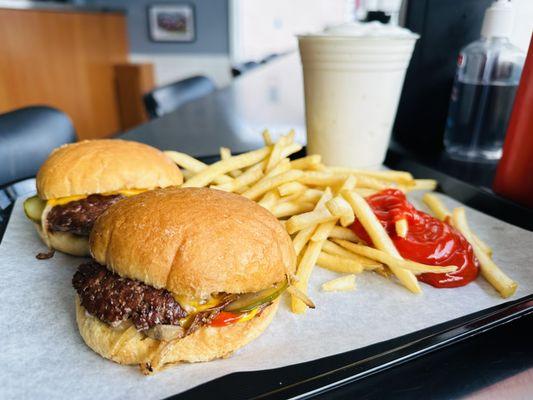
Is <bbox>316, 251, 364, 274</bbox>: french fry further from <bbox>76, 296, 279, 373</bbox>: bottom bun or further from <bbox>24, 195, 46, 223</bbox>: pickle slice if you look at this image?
<bbox>24, 195, 46, 223</bbox>: pickle slice

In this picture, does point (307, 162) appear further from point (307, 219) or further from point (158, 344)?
point (158, 344)

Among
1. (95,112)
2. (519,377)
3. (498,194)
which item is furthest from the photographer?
(95,112)

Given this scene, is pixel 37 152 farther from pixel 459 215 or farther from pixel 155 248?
pixel 459 215

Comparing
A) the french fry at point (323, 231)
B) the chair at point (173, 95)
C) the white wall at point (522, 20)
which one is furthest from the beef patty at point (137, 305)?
the chair at point (173, 95)

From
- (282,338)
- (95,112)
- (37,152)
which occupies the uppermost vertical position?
(37,152)

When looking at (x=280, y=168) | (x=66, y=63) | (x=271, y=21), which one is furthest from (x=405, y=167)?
(x=271, y=21)

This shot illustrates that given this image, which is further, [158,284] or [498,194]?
[498,194]

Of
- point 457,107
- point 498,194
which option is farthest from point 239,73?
point 498,194
